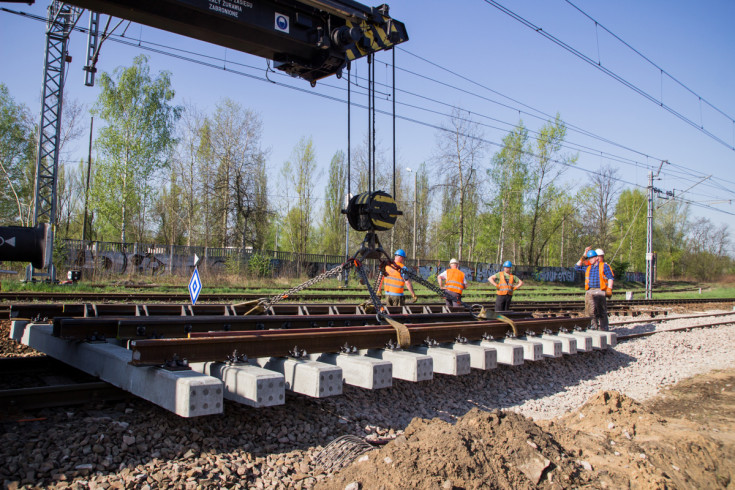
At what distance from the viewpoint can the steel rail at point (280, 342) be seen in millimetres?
4160

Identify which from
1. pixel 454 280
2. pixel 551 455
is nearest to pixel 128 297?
pixel 454 280

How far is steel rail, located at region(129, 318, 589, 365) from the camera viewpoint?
164 inches

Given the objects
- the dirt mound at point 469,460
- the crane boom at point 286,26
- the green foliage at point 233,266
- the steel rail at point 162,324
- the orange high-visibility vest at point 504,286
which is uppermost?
the crane boom at point 286,26

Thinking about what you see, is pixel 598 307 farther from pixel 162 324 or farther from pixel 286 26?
pixel 162 324

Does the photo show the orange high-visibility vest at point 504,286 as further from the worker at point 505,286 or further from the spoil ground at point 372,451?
the spoil ground at point 372,451

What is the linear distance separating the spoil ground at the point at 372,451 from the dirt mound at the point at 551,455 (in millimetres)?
11

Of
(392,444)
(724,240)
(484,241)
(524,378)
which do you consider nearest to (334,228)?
(484,241)

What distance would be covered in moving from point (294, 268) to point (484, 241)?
2416 centimetres

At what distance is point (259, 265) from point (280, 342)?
81.1ft

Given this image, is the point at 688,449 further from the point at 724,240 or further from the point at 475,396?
the point at 724,240

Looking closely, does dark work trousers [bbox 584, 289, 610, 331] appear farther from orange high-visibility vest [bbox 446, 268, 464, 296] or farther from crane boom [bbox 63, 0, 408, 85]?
crane boom [bbox 63, 0, 408, 85]

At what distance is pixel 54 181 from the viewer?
61.3 feet

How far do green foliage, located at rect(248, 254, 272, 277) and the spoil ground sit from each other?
23.6 m

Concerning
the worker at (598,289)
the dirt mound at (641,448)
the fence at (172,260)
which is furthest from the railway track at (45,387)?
the fence at (172,260)
